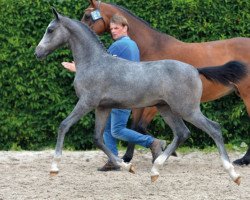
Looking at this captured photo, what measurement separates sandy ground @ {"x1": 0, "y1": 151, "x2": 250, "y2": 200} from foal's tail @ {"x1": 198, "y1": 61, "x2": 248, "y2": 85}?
108cm

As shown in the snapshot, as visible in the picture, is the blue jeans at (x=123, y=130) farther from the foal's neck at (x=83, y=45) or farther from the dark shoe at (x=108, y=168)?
the foal's neck at (x=83, y=45)

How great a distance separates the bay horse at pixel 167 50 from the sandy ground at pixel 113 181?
62 cm

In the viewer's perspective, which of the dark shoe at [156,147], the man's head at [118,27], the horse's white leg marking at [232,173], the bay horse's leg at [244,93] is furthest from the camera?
the bay horse's leg at [244,93]

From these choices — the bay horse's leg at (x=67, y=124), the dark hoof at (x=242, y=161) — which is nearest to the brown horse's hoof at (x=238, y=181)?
the bay horse's leg at (x=67, y=124)

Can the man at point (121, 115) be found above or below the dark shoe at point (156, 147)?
above

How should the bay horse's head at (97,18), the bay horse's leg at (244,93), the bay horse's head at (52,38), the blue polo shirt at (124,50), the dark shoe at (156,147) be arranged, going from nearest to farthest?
the bay horse's head at (52,38), the blue polo shirt at (124,50), the dark shoe at (156,147), the bay horse's head at (97,18), the bay horse's leg at (244,93)

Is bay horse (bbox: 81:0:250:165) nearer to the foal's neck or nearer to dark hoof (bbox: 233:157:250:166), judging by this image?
dark hoof (bbox: 233:157:250:166)

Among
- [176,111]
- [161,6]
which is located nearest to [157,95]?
[176,111]

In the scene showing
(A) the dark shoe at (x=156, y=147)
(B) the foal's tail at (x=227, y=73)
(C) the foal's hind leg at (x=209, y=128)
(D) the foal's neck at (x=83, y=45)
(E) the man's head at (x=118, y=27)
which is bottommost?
(A) the dark shoe at (x=156, y=147)

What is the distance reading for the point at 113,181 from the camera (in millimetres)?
7648

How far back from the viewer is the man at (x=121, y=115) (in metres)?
8.12

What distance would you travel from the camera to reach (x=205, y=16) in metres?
10.4

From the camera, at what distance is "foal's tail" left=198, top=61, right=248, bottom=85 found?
7.25 meters

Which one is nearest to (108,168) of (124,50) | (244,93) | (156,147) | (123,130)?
(123,130)
